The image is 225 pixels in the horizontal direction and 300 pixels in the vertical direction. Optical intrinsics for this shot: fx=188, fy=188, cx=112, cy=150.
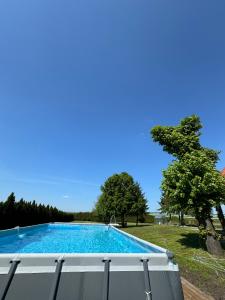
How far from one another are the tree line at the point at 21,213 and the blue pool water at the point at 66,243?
2670mm

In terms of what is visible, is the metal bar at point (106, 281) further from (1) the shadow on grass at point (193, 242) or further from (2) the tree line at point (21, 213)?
(2) the tree line at point (21, 213)

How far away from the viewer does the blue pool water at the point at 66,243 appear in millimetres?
11945

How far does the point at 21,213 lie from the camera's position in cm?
2311

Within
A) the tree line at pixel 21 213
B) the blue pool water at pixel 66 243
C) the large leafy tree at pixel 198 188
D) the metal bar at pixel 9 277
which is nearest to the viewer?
the metal bar at pixel 9 277

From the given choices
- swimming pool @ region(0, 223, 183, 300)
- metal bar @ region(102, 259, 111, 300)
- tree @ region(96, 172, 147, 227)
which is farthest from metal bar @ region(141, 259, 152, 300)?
tree @ region(96, 172, 147, 227)

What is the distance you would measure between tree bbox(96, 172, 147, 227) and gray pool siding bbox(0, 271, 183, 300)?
26.7m

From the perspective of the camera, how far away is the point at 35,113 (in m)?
16.1

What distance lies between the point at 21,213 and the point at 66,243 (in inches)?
430

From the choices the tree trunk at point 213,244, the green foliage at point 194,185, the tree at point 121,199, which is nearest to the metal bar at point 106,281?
the green foliage at point 194,185

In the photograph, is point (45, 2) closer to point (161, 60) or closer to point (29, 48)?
point (29, 48)

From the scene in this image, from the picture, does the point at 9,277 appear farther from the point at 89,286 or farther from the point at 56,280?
the point at 89,286

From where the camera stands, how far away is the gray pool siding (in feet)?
8.05

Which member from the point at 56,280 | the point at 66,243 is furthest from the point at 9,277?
the point at 66,243

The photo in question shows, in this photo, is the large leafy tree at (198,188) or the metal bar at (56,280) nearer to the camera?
the metal bar at (56,280)
